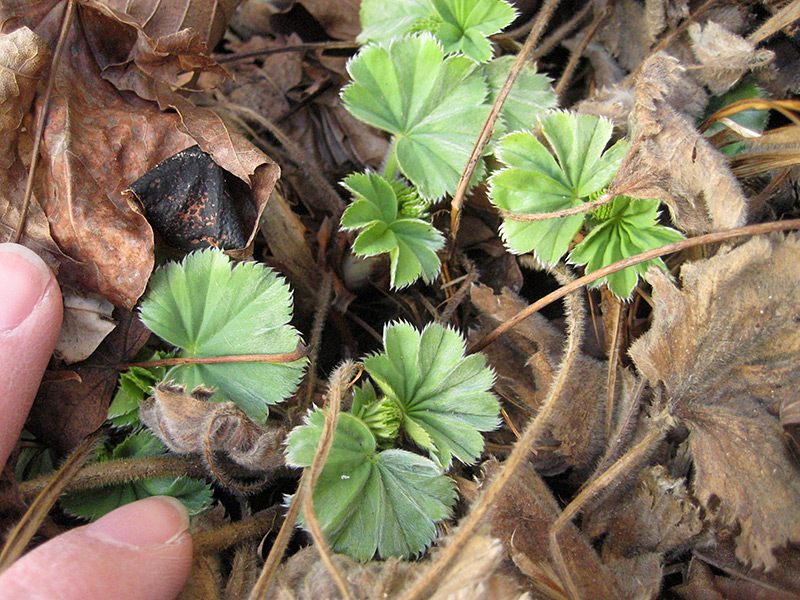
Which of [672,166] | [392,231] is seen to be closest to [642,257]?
[672,166]

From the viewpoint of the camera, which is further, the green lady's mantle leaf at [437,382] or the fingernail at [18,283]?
the green lady's mantle leaf at [437,382]

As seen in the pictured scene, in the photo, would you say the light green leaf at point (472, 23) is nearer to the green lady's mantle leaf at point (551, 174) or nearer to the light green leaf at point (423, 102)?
the light green leaf at point (423, 102)

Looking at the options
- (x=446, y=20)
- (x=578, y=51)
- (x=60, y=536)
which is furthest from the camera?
(x=578, y=51)

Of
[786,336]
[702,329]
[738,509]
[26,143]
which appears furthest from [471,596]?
[26,143]

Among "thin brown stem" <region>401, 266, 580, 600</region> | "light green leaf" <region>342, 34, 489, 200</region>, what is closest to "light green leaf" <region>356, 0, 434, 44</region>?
"light green leaf" <region>342, 34, 489, 200</region>

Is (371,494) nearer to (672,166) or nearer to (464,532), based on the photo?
(464,532)

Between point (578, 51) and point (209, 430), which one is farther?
point (578, 51)

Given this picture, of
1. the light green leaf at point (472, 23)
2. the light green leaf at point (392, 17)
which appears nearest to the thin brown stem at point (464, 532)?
the light green leaf at point (472, 23)
